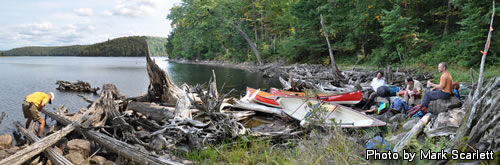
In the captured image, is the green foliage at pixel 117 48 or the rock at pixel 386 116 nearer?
the rock at pixel 386 116

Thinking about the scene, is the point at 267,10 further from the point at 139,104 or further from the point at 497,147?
the point at 497,147

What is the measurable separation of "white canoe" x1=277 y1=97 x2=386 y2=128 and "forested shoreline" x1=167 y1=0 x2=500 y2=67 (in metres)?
11.2

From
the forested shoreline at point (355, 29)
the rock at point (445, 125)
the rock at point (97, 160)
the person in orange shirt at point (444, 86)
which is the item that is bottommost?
the rock at point (97, 160)

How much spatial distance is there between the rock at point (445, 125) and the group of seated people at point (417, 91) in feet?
6.53

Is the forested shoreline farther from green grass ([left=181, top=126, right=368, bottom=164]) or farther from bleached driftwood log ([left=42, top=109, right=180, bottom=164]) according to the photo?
bleached driftwood log ([left=42, top=109, right=180, bottom=164])

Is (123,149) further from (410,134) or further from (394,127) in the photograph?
(394,127)

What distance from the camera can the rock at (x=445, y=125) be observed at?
5.14 meters

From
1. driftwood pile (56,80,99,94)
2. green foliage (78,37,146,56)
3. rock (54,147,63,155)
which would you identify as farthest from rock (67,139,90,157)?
green foliage (78,37,146,56)

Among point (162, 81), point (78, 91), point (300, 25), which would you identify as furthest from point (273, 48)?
point (162, 81)

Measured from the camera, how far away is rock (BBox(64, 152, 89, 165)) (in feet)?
19.0

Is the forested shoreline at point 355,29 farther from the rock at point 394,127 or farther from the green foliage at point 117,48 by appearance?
the green foliage at point 117,48

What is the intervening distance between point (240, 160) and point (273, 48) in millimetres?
35842

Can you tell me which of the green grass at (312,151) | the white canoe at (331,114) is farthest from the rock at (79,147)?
the white canoe at (331,114)

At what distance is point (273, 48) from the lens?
133 ft
